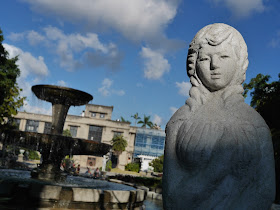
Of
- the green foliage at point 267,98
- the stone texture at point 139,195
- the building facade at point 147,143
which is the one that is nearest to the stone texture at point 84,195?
the stone texture at point 139,195

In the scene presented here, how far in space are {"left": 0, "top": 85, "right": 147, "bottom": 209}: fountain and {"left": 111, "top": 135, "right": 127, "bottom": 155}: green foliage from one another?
34.7 m

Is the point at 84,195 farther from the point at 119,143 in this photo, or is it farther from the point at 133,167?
the point at 119,143

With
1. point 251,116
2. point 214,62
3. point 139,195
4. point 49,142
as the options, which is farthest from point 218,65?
point 49,142

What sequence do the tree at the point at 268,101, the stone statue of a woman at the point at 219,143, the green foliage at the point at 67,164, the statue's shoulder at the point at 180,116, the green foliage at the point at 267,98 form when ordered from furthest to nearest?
the green foliage at the point at 67,164, the green foliage at the point at 267,98, the tree at the point at 268,101, the statue's shoulder at the point at 180,116, the stone statue of a woman at the point at 219,143

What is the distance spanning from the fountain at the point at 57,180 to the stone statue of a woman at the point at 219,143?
3.88 metres

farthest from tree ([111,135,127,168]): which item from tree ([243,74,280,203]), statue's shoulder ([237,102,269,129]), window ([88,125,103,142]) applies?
statue's shoulder ([237,102,269,129])

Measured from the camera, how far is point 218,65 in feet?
6.64

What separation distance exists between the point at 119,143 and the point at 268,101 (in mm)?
30723

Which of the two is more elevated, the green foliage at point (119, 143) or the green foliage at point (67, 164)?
the green foliage at point (119, 143)

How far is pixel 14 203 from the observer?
201 inches

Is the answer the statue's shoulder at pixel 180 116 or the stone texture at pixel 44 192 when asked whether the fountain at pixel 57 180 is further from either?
the statue's shoulder at pixel 180 116

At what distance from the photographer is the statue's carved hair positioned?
2055mm

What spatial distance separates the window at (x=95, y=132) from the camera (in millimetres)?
44719

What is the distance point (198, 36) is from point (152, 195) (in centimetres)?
1081
